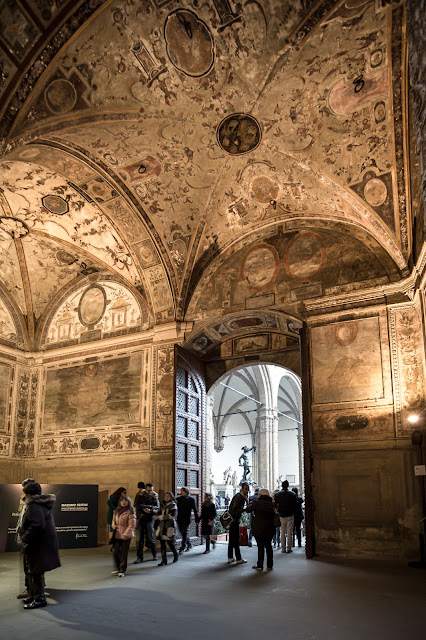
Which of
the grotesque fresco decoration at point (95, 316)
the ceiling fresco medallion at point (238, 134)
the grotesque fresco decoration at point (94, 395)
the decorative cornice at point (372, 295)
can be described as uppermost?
the ceiling fresco medallion at point (238, 134)

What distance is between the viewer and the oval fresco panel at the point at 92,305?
15.6 m

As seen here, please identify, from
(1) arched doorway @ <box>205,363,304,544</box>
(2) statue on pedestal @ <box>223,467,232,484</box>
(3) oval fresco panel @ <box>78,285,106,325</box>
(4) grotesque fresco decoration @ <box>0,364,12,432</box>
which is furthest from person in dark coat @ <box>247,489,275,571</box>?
(2) statue on pedestal @ <box>223,467,232,484</box>

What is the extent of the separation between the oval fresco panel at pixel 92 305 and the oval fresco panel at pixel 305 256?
5.74m

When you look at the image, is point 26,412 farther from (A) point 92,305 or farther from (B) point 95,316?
(A) point 92,305

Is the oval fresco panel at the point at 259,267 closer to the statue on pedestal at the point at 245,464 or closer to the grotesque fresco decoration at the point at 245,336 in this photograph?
the grotesque fresco decoration at the point at 245,336

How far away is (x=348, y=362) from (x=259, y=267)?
343 centimetres

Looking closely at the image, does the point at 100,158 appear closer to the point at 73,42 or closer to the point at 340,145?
the point at 73,42

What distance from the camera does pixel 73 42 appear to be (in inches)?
344

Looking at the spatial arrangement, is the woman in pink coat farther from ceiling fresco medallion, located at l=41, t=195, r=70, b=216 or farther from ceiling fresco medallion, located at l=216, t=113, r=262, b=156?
ceiling fresco medallion, located at l=41, t=195, r=70, b=216

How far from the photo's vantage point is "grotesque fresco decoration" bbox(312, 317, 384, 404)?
1130 centimetres

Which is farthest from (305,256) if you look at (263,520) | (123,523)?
(123,523)

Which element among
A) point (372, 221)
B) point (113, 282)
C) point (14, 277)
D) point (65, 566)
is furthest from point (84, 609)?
point (14, 277)

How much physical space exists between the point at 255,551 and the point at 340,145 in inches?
351

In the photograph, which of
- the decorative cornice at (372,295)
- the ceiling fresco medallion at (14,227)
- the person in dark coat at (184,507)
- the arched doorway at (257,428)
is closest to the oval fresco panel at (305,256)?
the decorative cornice at (372,295)
